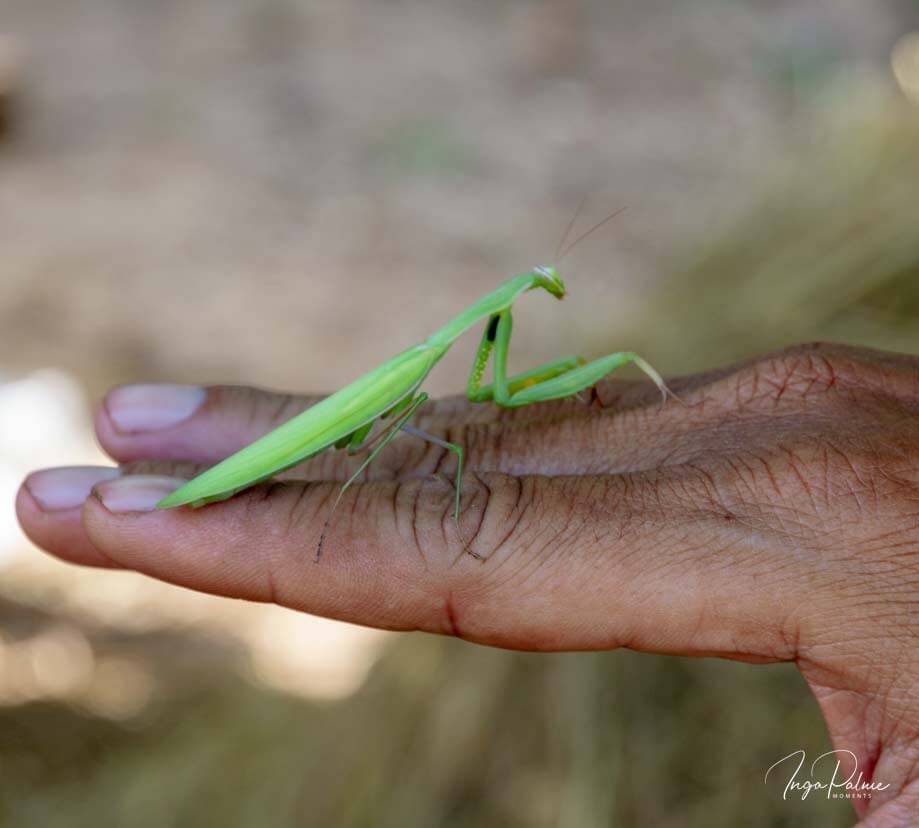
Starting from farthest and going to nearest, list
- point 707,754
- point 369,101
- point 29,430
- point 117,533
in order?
1. point 369,101
2. point 29,430
3. point 707,754
4. point 117,533

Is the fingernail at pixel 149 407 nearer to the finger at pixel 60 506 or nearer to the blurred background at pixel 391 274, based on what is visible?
the finger at pixel 60 506

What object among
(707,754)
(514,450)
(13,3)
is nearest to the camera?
(514,450)

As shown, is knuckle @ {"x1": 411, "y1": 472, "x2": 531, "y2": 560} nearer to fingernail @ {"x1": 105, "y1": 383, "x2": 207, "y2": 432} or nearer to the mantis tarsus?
the mantis tarsus

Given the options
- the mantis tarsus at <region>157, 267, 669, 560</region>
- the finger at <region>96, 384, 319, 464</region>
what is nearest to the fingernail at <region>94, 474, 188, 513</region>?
the mantis tarsus at <region>157, 267, 669, 560</region>

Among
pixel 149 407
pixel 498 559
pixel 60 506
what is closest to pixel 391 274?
pixel 149 407

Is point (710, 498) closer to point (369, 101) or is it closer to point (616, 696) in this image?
point (616, 696)

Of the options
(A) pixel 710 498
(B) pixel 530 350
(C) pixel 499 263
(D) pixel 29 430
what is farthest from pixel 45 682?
(C) pixel 499 263

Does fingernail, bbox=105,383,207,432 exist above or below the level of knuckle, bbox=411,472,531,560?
above
